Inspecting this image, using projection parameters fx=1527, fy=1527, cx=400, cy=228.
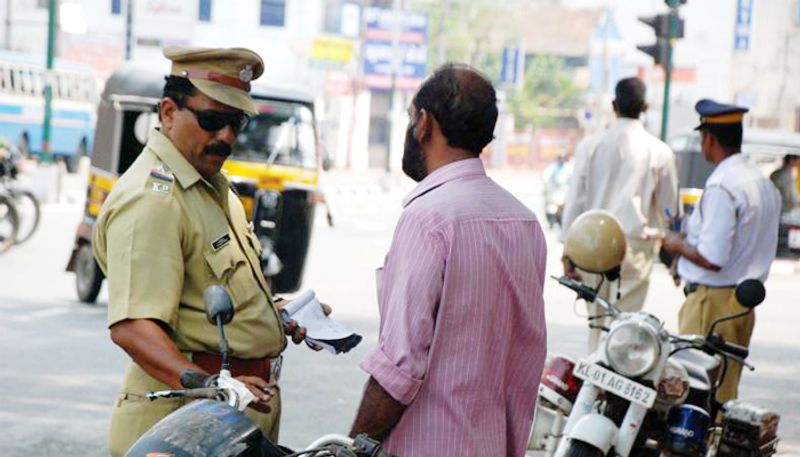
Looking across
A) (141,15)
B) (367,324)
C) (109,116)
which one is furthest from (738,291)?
(141,15)

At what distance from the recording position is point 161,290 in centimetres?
347

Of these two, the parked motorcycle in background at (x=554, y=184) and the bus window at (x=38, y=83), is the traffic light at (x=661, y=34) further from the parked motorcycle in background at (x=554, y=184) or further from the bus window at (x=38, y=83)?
the bus window at (x=38, y=83)

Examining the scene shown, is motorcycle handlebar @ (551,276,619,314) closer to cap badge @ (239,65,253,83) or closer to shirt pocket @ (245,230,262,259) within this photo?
shirt pocket @ (245,230,262,259)

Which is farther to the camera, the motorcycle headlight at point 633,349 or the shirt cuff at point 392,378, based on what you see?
the motorcycle headlight at point 633,349

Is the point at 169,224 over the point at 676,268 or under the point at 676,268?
over

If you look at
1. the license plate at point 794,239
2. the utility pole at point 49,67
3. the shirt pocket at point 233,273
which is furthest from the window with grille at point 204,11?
the shirt pocket at point 233,273

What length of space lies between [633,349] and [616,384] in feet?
0.44

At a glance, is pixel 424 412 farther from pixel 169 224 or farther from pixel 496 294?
pixel 169 224

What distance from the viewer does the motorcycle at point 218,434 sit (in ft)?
8.84

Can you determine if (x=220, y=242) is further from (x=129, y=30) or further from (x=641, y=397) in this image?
(x=129, y=30)

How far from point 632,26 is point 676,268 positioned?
6937 centimetres

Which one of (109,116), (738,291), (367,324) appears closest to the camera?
(738,291)

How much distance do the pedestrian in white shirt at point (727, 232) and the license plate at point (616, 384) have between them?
154cm

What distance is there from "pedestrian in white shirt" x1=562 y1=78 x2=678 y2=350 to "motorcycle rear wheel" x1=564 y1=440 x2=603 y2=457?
3285 mm
